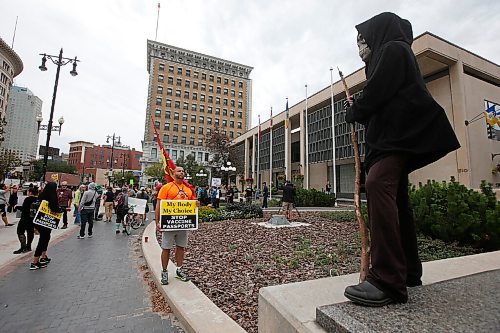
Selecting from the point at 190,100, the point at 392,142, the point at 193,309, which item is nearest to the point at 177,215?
the point at 193,309

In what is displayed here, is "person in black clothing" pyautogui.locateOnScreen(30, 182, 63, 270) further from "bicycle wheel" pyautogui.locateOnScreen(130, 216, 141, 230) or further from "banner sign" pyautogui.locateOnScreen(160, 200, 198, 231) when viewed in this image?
"bicycle wheel" pyautogui.locateOnScreen(130, 216, 141, 230)

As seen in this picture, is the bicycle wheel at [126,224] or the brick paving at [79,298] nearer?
the brick paving at [79,298]

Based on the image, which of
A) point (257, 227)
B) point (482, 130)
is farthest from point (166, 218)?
point (482, 130)

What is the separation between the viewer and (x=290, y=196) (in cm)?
1298

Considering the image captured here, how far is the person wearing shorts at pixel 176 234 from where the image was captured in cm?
430

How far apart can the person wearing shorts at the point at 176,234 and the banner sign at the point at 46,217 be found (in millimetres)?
3078

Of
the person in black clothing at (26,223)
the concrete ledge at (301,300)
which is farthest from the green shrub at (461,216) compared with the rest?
the person in black clothing at (26,223)

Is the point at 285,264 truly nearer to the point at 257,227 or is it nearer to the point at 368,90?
the point at 368,90

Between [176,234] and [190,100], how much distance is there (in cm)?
6661

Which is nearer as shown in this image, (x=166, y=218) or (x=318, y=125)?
(x=166, y=218)

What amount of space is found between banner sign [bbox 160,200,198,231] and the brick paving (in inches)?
45.0

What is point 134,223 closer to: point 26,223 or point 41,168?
point 26,223

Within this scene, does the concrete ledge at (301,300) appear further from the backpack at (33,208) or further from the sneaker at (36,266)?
the backpack at (33,208)

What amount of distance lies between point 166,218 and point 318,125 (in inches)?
1167
